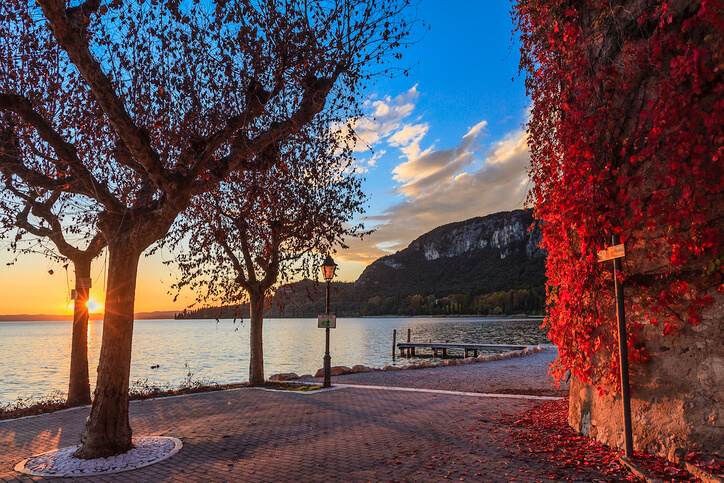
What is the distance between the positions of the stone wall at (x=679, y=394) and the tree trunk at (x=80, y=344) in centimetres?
1166

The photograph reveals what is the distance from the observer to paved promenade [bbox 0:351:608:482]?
5672mm

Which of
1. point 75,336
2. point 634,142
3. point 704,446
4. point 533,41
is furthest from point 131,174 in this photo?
point 704,446

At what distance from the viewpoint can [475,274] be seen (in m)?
120

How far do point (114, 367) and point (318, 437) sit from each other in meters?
3.37

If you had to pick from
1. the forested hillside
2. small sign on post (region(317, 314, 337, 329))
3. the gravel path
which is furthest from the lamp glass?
the forested hillside

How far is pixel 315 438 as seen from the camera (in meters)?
7.53

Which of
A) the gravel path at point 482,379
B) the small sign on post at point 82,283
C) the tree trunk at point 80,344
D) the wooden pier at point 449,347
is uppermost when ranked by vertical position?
the small sign on post at point 82,283

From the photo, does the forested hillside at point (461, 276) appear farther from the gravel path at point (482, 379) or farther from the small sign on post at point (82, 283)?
the small sign on post at point (82, 283)

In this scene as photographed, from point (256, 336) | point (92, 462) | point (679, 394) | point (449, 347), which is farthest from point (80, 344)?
point (449, 347)

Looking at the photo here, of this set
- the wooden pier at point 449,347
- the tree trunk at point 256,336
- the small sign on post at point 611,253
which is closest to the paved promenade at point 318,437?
the tree trunk at point 256,336

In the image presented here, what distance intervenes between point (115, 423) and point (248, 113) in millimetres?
5082

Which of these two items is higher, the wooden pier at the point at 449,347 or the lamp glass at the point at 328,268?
the lamp glass at the point at 328,268

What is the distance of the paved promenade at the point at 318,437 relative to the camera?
567 cm

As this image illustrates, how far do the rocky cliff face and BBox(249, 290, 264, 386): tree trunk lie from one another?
9267 centimetres
